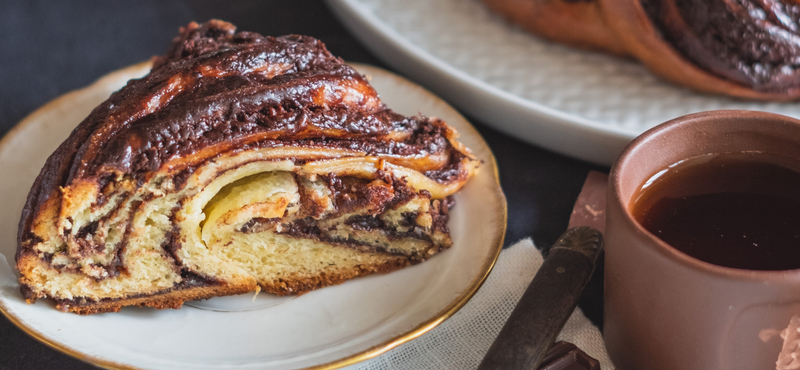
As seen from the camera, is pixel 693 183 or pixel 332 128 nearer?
pixel 693 183

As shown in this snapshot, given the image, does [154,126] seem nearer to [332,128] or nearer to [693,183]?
[332,128]

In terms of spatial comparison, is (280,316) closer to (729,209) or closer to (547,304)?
(547,304)

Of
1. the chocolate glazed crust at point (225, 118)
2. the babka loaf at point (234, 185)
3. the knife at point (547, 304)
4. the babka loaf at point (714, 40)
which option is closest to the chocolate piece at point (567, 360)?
the knife at point (547, 304)

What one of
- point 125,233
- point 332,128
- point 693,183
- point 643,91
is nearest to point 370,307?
point 332,128

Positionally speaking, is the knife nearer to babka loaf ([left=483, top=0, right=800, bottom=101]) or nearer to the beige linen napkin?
the beige linen napkin

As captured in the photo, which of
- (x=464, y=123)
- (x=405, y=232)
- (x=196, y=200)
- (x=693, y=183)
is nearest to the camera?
(x=693, y=183)

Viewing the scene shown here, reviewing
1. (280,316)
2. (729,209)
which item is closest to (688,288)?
(729,209)

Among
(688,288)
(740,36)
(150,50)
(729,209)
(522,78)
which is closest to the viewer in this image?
(688,288)
